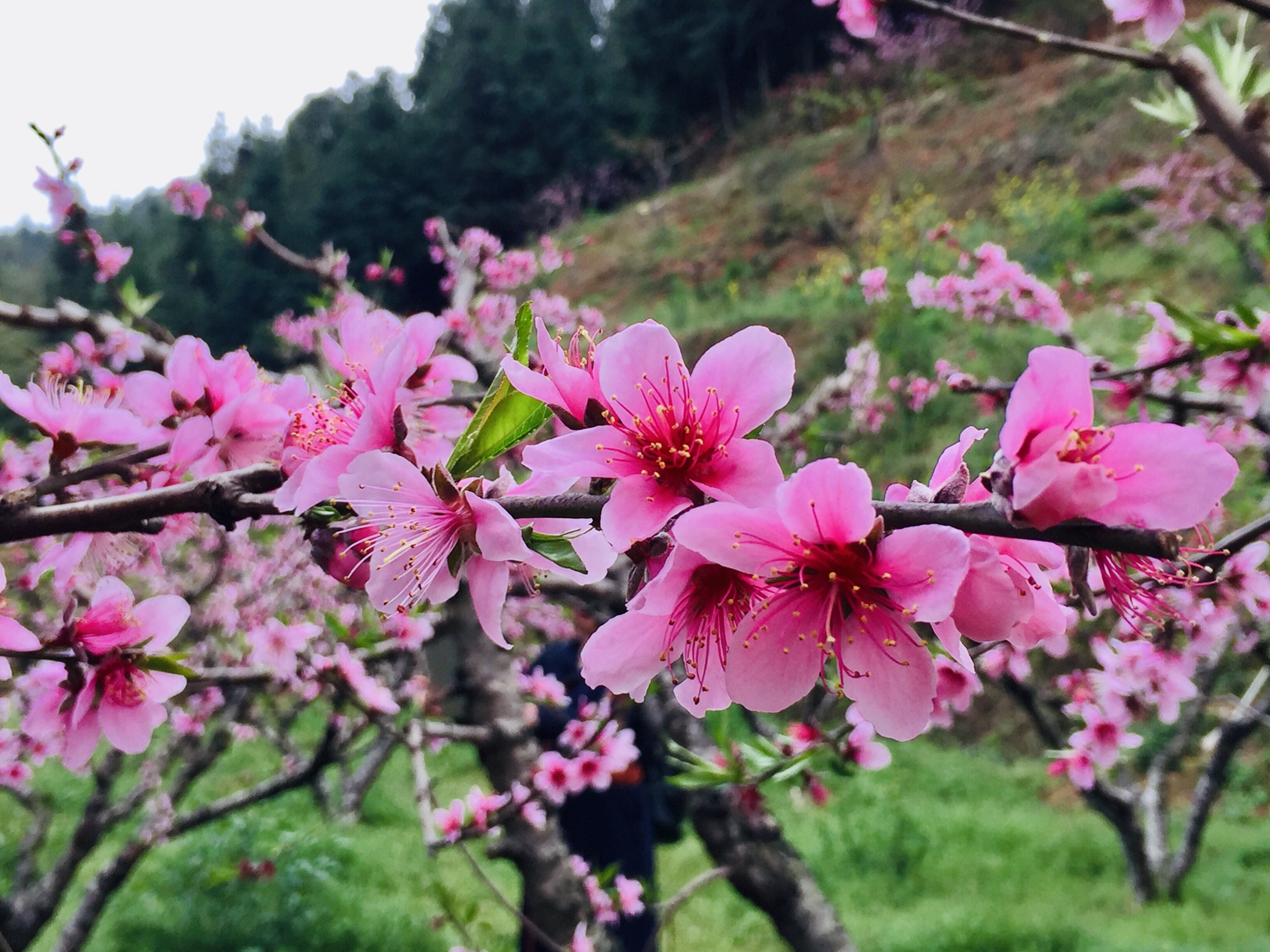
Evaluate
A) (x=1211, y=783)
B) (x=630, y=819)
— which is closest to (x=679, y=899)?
(x=630, y=819)

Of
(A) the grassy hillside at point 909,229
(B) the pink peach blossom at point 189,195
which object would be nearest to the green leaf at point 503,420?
(B) the pink peach blossom at point 189,195

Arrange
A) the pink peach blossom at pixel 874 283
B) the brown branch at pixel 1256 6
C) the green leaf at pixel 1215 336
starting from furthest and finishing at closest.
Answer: the pink peach blossom at pixel 874 283, the green leaf at pixel 1215 336, the brown branch at pixel 1256 6

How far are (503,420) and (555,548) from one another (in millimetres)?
93

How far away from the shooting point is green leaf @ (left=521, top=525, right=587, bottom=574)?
526 millimetres

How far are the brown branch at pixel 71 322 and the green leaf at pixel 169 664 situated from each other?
0.81m

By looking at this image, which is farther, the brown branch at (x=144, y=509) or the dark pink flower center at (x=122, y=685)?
the dark pink flower center at (x=122, y=685)

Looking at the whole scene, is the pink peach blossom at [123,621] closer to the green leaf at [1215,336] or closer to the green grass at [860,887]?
the green leaf at [1215,336]

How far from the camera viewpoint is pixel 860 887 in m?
3.75

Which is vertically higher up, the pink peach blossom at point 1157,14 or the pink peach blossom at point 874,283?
the pink peach blossom at point 1157,14

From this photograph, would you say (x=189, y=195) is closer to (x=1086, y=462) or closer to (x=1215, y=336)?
(x=1215, y=336)

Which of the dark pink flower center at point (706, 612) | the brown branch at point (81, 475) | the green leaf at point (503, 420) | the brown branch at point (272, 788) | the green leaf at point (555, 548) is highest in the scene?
the brown branch at point (81, 475)

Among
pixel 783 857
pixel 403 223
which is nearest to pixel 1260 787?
pixel 783 857

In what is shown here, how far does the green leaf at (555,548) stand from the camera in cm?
53

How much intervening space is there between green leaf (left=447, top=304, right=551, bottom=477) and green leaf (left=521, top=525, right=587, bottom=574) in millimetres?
60
